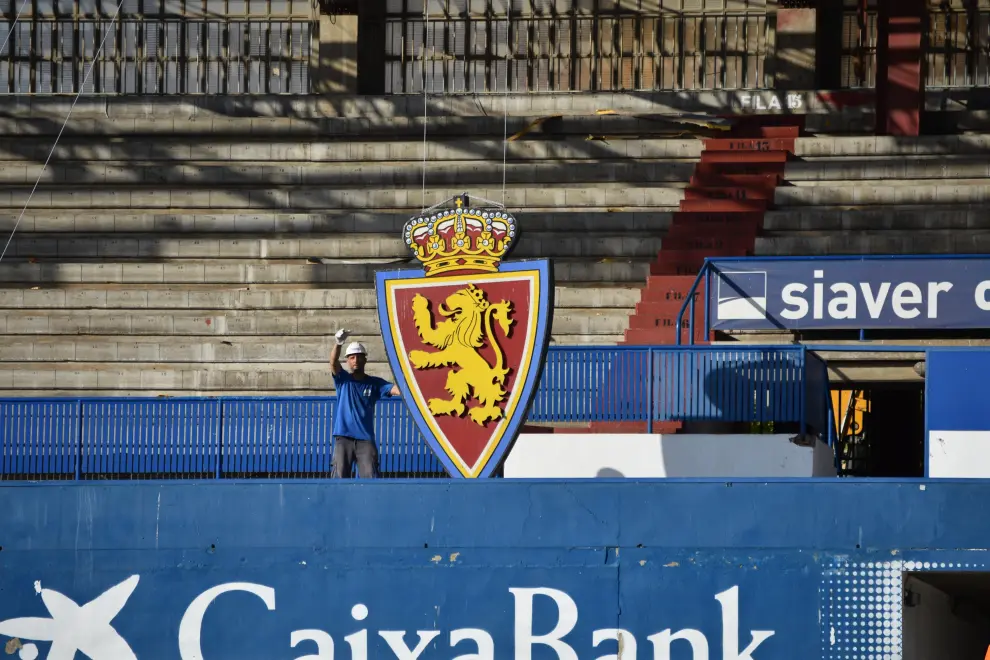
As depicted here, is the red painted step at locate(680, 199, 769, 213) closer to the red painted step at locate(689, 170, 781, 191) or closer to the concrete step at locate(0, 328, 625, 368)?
the red painted step at locate(689, 170, 781, 191)

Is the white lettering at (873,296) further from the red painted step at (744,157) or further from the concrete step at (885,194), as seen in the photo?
the red painted step at (744,157)

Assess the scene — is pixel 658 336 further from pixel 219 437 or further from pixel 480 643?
pixel 480 643

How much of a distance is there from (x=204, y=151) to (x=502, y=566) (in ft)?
50.4

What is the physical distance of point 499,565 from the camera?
10.7 metres

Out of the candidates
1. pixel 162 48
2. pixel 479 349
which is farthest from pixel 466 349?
pixel 162 48

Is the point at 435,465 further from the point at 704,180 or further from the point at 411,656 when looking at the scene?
the point at 704,180

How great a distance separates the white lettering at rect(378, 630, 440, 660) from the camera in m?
10.6

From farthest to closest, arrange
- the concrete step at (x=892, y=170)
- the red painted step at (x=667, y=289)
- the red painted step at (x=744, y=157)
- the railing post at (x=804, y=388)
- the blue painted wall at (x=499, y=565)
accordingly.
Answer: the red painted step at (x=744, y=157)
the concrete step at (x=892, y=170)
the red painted step at (x=667, y=289)
the railing post at (x=804, y=388)
the blue painted wall at (x=499, y=565)

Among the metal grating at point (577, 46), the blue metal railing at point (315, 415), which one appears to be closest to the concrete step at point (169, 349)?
the metal grating at point (577, 46)

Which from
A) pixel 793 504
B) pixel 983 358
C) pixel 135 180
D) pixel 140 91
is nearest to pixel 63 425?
pixel 793 504

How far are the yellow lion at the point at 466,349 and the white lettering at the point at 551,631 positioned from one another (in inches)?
56.3

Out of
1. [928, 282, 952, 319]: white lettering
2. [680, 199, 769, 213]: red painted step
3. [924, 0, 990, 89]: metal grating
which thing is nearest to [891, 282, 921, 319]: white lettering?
[928, 282, 952, 319]: white lettering

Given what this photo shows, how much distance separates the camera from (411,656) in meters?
10.7

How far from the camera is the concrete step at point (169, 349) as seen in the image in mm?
21203
